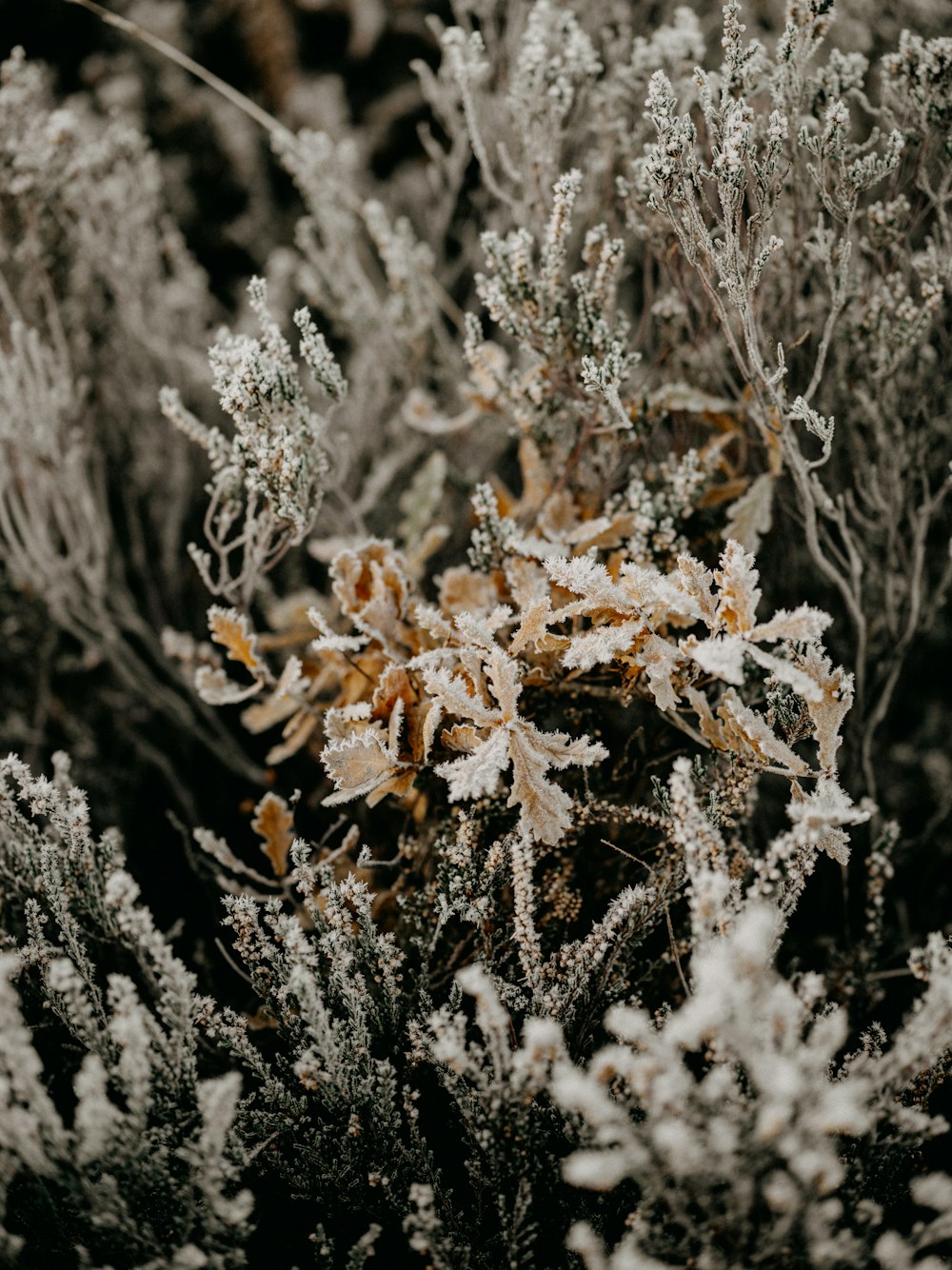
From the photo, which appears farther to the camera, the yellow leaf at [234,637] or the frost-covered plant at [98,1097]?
the yellow leaf at [234,637]

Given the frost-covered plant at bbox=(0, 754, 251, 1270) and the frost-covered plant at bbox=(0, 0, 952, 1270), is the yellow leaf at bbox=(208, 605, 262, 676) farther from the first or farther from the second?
the frost-covered plant at bbox=(0, 754, 251, 1270)

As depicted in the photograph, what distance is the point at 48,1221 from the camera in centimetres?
120

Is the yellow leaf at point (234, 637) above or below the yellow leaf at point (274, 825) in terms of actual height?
above

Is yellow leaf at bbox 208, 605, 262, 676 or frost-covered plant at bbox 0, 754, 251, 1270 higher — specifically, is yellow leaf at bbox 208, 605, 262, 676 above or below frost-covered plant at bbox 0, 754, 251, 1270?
above

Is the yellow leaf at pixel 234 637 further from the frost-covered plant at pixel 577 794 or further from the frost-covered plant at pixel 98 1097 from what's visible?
the frost-covered plant at pixel 98 1097

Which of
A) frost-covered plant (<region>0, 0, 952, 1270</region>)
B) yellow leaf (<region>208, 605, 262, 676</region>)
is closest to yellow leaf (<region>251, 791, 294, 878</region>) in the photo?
frost-covered plant (<region>0, 0, 952, 1270</region>)

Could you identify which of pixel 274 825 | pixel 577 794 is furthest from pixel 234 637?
pixel 577 794

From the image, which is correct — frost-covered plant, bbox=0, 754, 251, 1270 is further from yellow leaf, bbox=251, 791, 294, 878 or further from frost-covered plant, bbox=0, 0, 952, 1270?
yellow leaf, bbox=251, 791, 294, 878

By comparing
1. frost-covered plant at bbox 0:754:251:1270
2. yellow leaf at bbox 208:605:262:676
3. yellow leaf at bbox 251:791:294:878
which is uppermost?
yellow leaf at bbox 208:605:262:676

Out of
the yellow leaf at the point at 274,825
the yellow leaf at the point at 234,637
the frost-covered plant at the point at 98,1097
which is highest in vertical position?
the yellow leaf at the point at 234,637

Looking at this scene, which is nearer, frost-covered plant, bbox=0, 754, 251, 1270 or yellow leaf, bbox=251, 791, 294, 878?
frost-covered plant, bbox=0, 754, 251, 1270

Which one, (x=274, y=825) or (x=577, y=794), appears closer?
(x=577, y=794)

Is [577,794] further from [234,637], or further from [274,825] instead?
[234,637]

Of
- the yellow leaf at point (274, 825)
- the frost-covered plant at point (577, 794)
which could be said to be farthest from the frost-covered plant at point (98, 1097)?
the yellow leaf at point (274, 825)
